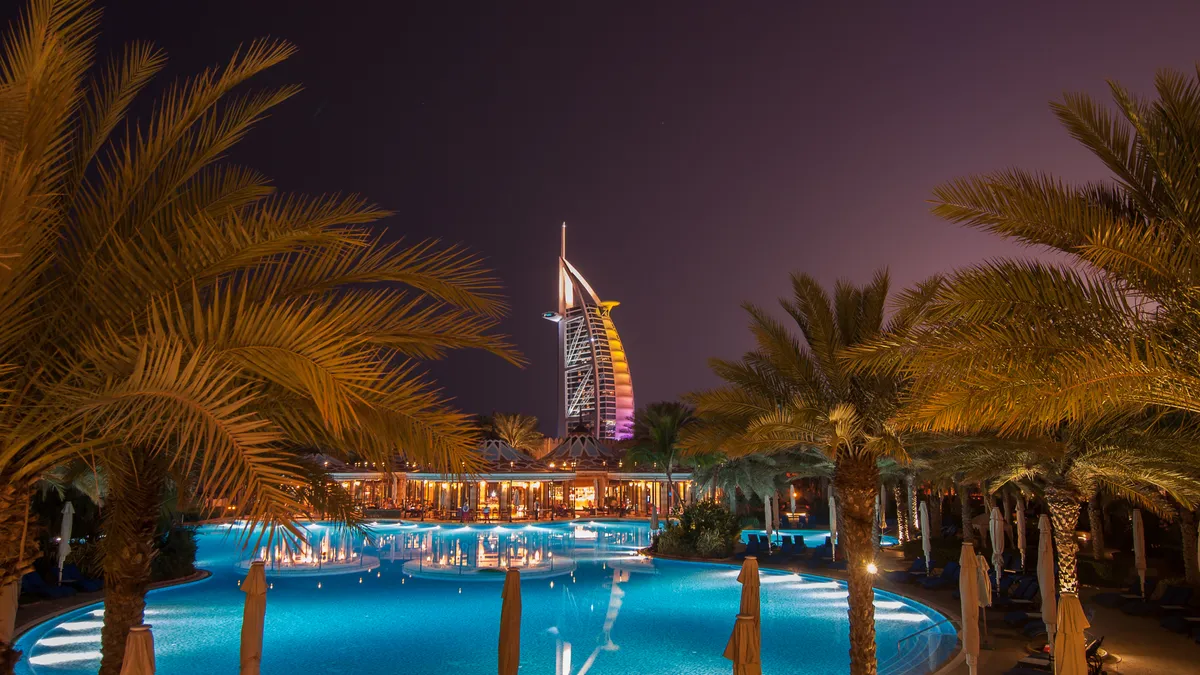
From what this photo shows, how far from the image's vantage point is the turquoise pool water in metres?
12.7

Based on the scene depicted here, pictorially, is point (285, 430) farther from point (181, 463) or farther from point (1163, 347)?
point (1163, 347)

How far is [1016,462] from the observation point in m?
14.7

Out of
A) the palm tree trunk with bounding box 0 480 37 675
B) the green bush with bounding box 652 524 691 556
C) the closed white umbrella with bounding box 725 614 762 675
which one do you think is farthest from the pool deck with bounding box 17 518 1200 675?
the palm tree trunk with bounding box 0 480 37 675

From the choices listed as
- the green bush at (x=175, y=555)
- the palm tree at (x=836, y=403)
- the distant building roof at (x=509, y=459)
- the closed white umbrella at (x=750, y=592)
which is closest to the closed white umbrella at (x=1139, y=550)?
the palm tree at (x=836, y=403)

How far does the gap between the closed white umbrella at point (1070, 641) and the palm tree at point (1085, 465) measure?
4.54 metres

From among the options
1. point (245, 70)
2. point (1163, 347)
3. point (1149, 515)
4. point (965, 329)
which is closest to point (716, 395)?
point (965, 329)

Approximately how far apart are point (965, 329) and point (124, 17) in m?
65.2

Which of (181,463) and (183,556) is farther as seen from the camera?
(183,556)

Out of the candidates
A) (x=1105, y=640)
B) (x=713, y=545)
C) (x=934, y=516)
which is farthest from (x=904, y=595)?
(x=934, y=516)

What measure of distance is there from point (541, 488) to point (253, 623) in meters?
45.0

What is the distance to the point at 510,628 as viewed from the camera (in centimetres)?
791

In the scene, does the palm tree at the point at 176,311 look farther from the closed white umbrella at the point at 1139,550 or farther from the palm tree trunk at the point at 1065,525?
the closed white umbrella at the point at 1139,550

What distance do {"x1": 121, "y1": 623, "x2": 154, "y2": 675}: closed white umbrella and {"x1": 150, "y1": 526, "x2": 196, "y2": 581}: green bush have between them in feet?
58.0

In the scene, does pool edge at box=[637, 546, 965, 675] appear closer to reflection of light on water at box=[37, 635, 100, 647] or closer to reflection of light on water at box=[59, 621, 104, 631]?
reflection of light on water at box=[37, 635, 100, 647]
